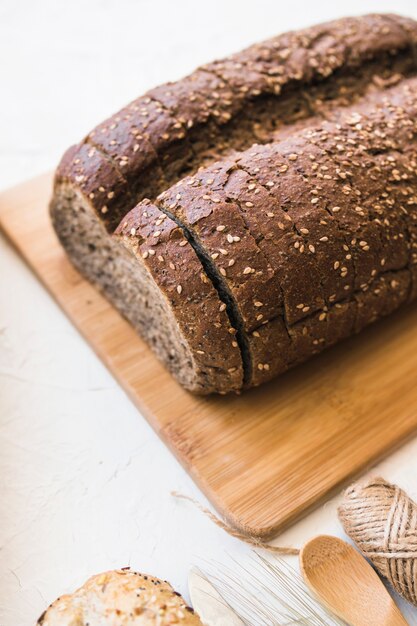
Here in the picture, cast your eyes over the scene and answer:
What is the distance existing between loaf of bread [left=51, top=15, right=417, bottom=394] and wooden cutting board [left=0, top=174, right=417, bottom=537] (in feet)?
0.37

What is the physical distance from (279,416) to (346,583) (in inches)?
26.1

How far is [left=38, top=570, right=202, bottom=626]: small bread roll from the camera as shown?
2041 mm

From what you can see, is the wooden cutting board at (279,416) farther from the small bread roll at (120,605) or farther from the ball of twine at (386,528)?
the small bread roll at (120,605)

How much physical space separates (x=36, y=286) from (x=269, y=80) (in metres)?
1.37

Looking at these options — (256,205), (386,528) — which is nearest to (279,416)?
(386,528)

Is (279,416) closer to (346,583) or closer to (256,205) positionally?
(346,583)

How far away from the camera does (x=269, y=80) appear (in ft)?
9.55

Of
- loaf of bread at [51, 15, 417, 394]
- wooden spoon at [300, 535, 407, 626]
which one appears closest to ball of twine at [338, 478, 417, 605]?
wooden spoon at [300, 535, 407, 626]

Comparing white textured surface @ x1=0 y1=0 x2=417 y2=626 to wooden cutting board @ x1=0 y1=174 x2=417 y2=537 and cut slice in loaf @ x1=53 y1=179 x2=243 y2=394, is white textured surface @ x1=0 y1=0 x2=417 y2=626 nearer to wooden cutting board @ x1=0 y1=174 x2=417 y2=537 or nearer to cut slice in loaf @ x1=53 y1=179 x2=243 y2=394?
wooden cutting board @ x1=0 y1=174 x2=417 y2=537

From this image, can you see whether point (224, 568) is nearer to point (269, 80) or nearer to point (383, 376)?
point (383, 376)

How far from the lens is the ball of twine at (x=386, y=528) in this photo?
221 centimetres

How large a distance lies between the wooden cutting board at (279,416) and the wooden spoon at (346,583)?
0.17 metres

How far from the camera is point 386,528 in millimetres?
2254

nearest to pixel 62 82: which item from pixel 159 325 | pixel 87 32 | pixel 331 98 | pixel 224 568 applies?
pixel 87 32
